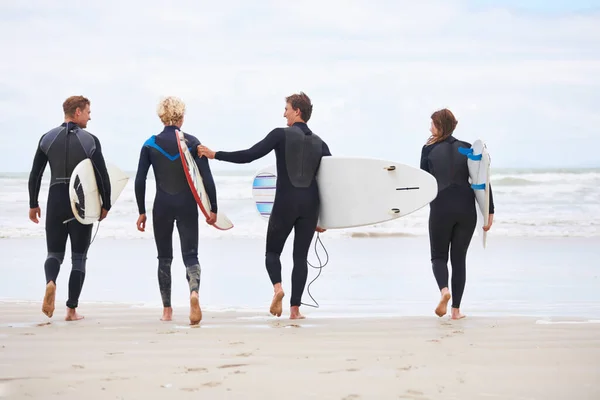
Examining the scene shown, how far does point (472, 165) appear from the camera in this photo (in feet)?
18.5

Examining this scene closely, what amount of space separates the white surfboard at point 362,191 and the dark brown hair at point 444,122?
0.30 m

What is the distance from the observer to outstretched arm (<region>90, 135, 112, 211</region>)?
554cm

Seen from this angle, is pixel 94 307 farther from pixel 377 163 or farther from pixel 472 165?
pixel 472 165

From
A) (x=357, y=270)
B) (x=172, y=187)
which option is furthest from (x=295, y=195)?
(x=357, y=270)

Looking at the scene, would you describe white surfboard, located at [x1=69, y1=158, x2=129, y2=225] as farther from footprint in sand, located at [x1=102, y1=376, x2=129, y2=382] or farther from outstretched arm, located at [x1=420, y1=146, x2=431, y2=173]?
outstretched arm, located at [x1=420, y1=146, x2=431, y2=173]

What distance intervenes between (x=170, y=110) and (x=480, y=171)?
1.97m

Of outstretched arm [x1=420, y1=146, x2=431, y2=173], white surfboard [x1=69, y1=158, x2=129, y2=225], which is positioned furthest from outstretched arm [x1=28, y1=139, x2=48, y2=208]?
outstretched arm [x1=420, y1=146, x2=431, y2=173]

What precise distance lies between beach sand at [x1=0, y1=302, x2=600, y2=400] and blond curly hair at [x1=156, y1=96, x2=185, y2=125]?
4.05ft

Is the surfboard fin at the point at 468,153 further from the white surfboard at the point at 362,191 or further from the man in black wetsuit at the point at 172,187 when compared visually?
the man in black wetsuit at the point at 172,187

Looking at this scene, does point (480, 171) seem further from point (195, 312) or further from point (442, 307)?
point (195, 312)

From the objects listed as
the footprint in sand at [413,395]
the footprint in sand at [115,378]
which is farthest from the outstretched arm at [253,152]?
the footprint in sand at [413,395]

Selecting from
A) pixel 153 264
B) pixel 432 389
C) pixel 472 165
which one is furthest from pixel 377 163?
pixel 153 264

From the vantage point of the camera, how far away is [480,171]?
561 centimetres

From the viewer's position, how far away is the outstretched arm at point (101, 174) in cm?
554
